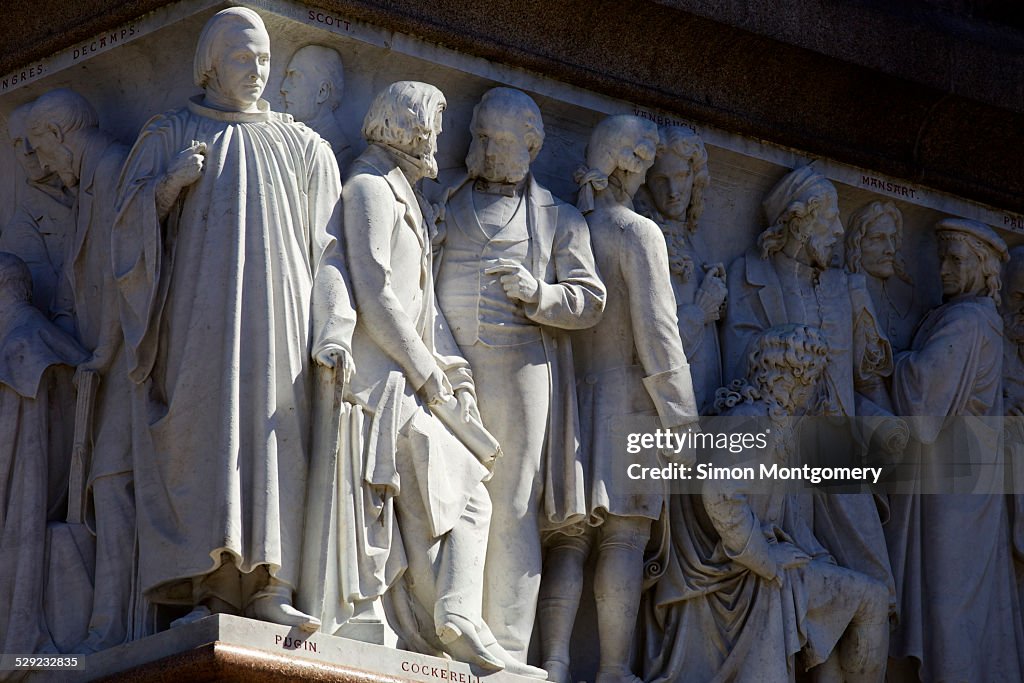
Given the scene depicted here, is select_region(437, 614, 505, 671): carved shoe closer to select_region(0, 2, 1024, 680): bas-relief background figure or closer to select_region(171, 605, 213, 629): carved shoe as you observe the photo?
select_region(0, 2, 1024, 680): bas-relief background figure

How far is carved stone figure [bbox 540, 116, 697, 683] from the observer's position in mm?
12172

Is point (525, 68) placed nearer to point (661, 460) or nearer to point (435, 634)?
point (661, 460)

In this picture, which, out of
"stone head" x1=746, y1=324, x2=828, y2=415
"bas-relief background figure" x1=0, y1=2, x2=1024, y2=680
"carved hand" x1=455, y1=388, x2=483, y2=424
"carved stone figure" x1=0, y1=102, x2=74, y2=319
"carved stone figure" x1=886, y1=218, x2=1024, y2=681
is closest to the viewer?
"bas-relief background figure" x1=0, y1=2, x2=1024, y2=680

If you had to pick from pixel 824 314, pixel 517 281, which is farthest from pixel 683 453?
pixel 824 314

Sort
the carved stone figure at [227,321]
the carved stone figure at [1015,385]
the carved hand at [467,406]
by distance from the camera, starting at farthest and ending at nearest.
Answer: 1. the carved stone figure at [1015,385]
2. the carved hand at [467,406]
3. the carved stone figure at [227,321]

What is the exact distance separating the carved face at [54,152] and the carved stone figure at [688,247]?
263cm

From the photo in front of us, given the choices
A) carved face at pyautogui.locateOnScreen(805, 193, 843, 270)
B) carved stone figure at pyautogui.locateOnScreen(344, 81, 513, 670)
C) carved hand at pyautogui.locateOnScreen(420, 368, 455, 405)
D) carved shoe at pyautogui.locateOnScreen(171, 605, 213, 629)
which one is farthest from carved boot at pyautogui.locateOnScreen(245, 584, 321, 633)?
carved face at pyautogui.locateOnScreen(805, 193, 843, 270)

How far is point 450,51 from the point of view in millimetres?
12547

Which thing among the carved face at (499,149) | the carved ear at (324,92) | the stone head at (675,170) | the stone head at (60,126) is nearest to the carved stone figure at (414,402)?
the carved ear at (324,92)

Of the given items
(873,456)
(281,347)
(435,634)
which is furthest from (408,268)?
(873,456)

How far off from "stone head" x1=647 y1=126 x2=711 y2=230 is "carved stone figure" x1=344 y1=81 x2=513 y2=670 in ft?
4.43

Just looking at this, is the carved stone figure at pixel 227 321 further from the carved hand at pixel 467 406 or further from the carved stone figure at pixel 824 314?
the carved stone figure at pixel 824 314

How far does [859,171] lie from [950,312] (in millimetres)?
823

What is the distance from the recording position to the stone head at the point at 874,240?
44.6ft
